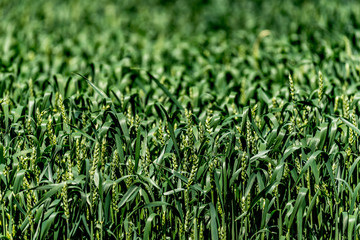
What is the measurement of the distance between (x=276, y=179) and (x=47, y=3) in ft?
26.9

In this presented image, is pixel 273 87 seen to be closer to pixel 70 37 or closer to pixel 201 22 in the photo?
pixel 70 37

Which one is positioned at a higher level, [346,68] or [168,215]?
[346,68]

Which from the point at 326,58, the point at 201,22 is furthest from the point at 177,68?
the point at 201,22

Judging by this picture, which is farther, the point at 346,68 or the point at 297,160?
the point at 346,68

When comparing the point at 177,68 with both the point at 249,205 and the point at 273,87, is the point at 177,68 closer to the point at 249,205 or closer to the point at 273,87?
the point at 273,87

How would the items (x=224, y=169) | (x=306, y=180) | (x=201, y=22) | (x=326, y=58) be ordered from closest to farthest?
(x=224, y=169) → (x=306, y=180) → (x=326, y=58) → (x=201, y=22)

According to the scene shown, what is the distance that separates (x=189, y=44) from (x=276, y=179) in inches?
198

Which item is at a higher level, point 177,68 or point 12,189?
point 177,68

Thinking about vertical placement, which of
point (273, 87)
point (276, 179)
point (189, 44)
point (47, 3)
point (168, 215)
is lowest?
point (168, 215)

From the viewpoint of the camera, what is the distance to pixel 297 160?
3080mm

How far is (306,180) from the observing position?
10.7 feet

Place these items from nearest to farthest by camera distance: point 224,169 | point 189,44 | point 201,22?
point 224,169 → point 189,44 → point 201,22

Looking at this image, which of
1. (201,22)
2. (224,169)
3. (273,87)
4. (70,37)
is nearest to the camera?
(224,169)

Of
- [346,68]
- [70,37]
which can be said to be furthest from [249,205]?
[70,37]
